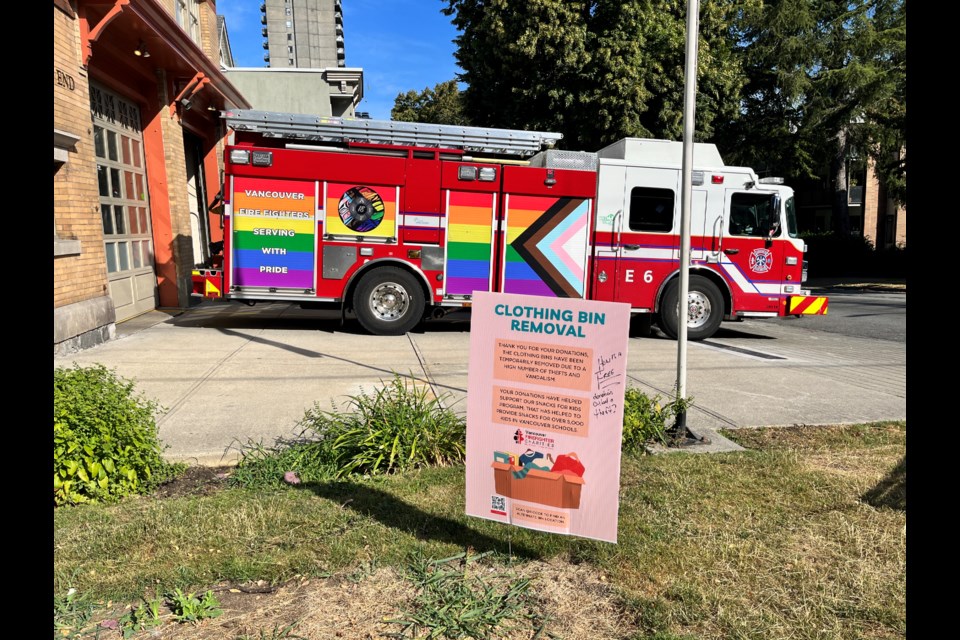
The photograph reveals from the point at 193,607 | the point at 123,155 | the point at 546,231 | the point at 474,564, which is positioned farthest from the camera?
the point at 123,155

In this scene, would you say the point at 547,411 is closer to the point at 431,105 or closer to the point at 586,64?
the point at 586,64

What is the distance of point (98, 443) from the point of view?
3.82 metres

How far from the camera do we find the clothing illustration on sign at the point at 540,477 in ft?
10.0

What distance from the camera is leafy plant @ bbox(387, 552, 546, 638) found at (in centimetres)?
264

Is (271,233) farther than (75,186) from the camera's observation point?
Yes

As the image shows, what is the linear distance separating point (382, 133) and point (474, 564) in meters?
7.98

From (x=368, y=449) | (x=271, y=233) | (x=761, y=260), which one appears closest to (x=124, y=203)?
(x=271, y=233)

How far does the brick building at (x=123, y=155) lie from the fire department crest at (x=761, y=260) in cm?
963

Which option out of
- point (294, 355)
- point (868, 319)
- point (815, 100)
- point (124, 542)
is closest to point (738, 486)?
point (124, 542)

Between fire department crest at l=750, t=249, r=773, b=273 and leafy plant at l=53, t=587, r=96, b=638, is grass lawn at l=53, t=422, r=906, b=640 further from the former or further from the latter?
fire department crest at l=750, t=249, r=773, b=273

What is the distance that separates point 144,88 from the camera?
41.7ft

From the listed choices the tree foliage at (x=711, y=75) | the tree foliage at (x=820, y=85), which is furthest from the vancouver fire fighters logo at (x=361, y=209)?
the tree foliage at (x=820, y=85)

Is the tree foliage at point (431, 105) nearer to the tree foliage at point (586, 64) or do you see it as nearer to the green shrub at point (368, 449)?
the tree foliage at point (586, 64)
